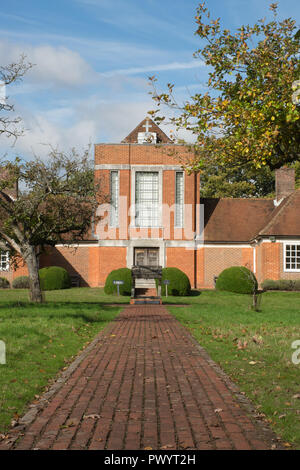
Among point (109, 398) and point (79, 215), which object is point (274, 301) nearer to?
point (79, 215)

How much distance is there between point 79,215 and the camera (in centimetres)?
2188

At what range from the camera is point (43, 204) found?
2155 centimetres

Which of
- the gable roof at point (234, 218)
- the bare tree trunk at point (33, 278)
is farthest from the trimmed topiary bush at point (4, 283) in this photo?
the gable roof at point (234, 218)

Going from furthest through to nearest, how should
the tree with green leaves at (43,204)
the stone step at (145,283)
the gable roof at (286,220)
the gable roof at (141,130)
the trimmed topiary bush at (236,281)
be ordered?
the gable roof at (141,130) < the stone step at (145,283) < the gable roof at (286,220) < the trimmed topiary bush at (236,281) < the tree with green leaves at (43,204)

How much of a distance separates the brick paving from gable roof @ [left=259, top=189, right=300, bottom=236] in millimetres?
24496

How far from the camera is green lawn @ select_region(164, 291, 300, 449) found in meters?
6.05

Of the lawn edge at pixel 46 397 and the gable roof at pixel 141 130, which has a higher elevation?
the gable roof at pixel 141 130

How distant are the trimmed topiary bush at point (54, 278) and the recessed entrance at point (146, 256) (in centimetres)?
505

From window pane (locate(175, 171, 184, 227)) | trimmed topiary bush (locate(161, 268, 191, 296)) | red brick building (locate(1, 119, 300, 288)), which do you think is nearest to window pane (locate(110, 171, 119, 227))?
red brick building (locate(1, 119, 300, 288))

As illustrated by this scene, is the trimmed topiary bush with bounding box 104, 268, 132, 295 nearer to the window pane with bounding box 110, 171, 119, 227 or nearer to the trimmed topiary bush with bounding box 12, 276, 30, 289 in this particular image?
the window pane with bounding box 110, 171, 119, 227

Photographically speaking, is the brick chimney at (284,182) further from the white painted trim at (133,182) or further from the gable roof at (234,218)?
the white painted trim at (133,182)

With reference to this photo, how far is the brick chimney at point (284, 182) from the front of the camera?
38.0 m
